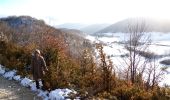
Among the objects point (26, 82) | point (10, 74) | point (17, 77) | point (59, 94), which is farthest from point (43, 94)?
point (10, 74)

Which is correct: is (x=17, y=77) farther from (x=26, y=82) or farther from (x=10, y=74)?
(x=26, y=82)

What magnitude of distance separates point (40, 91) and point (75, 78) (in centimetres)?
211

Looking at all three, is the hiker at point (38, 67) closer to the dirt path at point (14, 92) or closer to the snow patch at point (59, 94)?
the dirt path at point (14, 92)

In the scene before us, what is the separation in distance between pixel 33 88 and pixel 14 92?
918mm

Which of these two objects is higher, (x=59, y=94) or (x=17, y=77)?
(x=59, y=94)

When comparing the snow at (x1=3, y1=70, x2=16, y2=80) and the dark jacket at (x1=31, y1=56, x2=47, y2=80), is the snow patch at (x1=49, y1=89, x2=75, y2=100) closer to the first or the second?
the dark jacket at (x1=31, y1=56, x2=47, y2=80)

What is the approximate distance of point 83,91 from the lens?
16156 mm

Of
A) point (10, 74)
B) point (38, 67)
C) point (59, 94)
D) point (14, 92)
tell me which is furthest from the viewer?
point (10, 74)

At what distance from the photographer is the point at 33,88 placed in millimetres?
18594

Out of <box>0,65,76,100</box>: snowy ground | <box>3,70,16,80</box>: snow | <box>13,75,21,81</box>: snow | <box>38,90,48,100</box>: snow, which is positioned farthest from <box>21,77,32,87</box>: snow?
<box>38,90,48,100</box>: snow

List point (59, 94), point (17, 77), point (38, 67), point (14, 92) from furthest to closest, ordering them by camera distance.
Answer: point (17, 77), point (38, 67), point (14, 92), point (59, 94)

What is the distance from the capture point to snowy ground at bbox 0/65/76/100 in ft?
51.9

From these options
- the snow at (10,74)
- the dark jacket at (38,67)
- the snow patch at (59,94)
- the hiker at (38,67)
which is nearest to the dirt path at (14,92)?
the hiker at (38,67)

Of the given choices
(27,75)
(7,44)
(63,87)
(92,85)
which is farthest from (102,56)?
(7,44)
